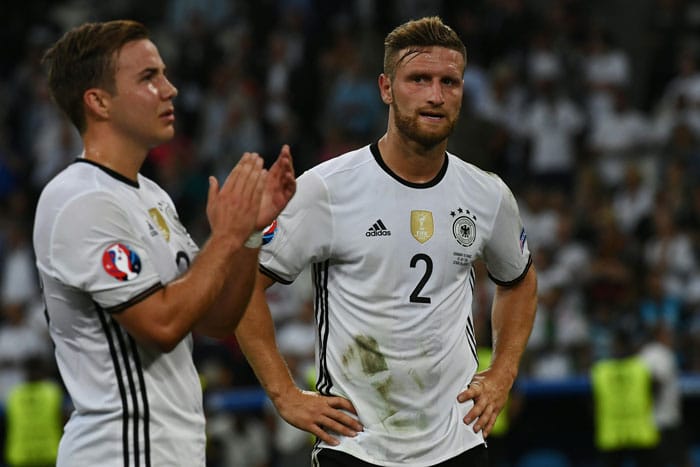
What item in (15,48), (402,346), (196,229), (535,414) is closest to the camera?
(402,346)

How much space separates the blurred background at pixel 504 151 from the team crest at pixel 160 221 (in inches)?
284

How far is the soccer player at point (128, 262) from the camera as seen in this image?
406 centimetres

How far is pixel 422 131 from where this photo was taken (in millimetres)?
5012

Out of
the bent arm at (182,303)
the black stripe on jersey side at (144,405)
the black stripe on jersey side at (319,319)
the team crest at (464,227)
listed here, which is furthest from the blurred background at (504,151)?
the bent arm at (182,303)

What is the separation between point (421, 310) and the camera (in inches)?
195

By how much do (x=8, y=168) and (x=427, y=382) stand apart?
39.1 feet

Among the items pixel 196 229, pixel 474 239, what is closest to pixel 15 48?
pixel 196 229

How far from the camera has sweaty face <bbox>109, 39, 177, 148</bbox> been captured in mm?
4309

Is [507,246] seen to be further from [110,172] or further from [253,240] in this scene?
[110,172]

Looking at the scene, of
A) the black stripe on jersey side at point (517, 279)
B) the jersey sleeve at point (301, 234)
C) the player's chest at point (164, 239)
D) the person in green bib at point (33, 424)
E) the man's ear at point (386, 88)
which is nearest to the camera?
the player's chest at point (164, 239)

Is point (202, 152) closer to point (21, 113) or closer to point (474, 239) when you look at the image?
point (21, 113)

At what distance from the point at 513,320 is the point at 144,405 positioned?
1883 millimetres

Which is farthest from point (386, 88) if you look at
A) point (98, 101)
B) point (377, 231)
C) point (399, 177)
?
point (98, 101)

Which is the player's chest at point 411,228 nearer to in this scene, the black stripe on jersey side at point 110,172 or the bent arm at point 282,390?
the bent arm at point 282,390
